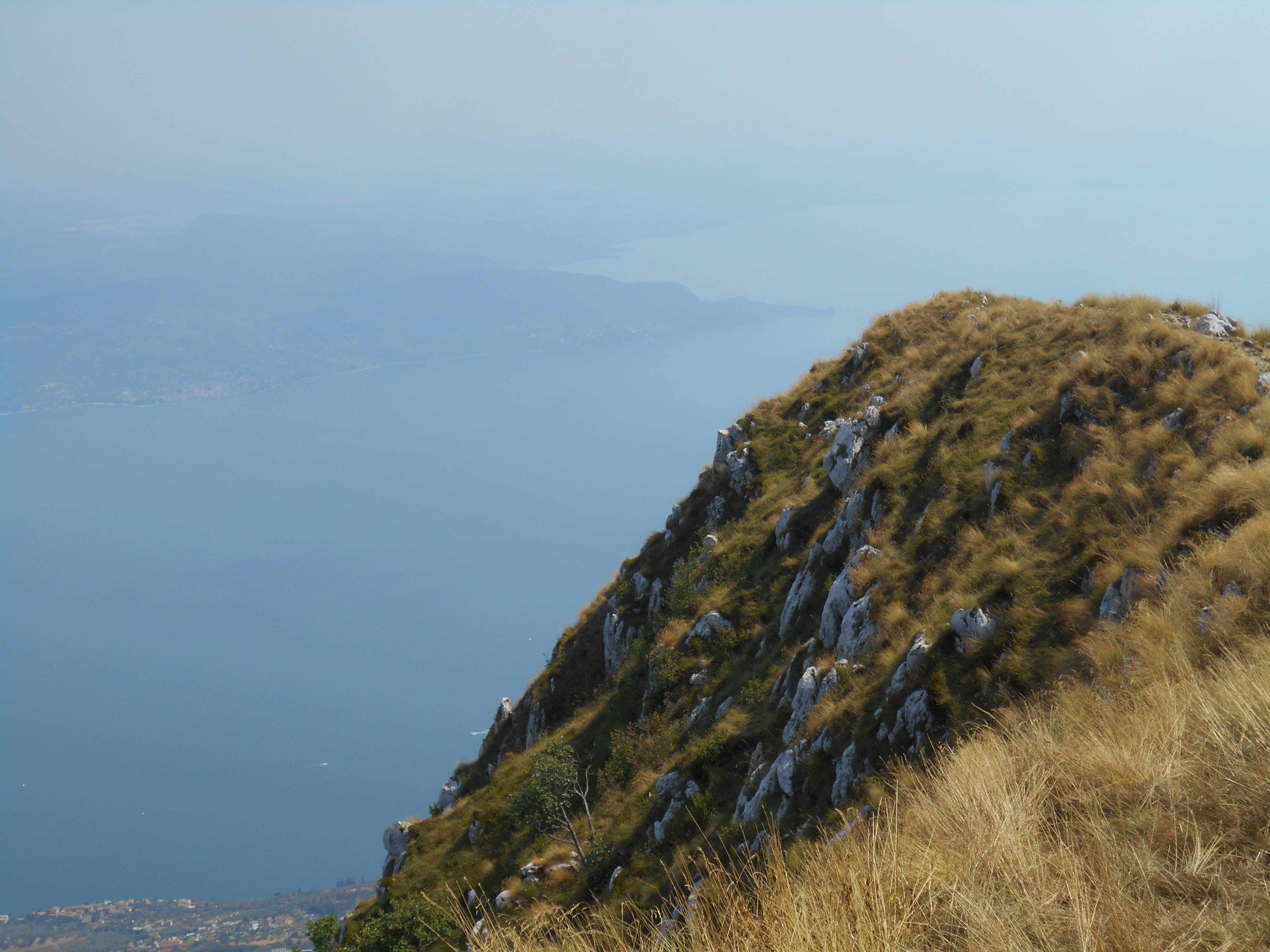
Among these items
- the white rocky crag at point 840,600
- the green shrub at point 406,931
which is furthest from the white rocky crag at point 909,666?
the green shrub at point 406,931

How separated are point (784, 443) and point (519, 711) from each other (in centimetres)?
1650

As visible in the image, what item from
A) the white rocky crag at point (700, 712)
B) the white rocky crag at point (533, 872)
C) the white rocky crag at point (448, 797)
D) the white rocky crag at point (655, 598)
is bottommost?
the white rocky crag at point (448, 797)

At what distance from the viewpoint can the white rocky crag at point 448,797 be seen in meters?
31.7

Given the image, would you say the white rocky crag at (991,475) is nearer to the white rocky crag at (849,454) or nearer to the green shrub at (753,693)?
the white rocky crag at (849,454)

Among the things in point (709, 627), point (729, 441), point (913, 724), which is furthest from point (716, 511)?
point (913, 724)

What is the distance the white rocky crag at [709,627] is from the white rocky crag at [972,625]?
10.4m

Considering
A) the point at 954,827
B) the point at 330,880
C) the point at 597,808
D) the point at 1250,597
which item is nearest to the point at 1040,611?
the point at 1250,597

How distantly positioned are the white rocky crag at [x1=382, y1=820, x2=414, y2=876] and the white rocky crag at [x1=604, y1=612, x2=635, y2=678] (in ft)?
30.9

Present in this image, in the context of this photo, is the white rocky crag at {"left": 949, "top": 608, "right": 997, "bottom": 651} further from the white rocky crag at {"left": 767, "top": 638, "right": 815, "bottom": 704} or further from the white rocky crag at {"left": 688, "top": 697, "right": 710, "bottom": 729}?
the white rocky crag at {"left": 688, "top": 697, "right": 710, "bottom": 729}

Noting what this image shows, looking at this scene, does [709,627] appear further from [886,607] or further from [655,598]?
[886,607]

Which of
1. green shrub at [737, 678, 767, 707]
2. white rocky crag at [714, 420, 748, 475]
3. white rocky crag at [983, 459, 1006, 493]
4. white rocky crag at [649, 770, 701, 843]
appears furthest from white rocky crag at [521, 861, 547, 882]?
white rocky crag at [714, 420, 748, 475]

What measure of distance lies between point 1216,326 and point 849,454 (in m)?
10.1

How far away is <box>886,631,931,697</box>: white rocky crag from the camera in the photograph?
13.3m

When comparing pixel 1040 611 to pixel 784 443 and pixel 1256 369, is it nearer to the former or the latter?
pixel 1256 369
